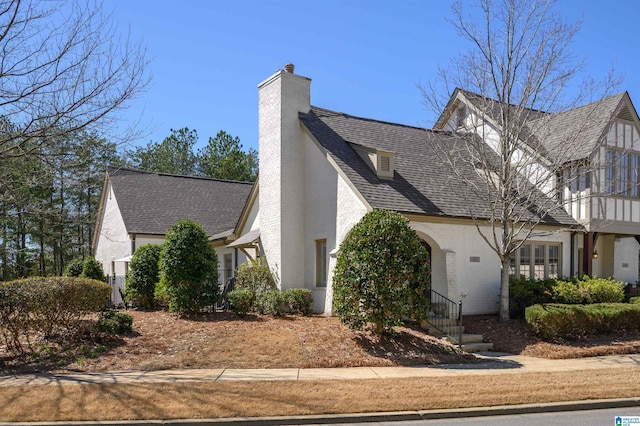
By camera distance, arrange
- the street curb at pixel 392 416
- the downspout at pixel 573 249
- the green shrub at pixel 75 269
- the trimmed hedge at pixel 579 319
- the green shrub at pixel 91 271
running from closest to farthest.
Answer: the street curb at pixel 392 416 < the trimmed hedge at pixel 579 319 < the downspout at pixel 573 249 < the green shrub at pixel 91 271 < the green shrub at pixel 75 269

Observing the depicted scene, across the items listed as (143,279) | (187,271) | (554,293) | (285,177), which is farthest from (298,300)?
(554,293)

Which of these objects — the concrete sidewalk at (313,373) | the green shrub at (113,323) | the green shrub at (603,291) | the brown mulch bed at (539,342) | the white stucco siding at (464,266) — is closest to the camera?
the concrete sidewalk at (313,373)

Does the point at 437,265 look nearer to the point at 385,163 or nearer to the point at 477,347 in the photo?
the point at 477,347

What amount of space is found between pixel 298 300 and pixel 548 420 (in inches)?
380

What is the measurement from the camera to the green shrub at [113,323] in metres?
12.7

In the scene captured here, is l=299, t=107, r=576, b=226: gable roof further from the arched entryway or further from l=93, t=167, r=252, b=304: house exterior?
l=93, t=167, r=252, b=304: house exterior

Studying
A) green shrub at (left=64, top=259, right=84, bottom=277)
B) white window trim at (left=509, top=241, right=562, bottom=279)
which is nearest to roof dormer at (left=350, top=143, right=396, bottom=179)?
white window trim at (left=509, top=241, right=562, bottom=279)

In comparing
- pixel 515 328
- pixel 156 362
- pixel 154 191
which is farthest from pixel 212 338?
pixel 154 191

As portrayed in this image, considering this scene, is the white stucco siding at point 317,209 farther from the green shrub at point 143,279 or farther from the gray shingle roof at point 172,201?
the gray shingle roof at point 172,201

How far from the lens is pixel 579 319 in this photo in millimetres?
14367

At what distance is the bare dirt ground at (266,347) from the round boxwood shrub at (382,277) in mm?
761

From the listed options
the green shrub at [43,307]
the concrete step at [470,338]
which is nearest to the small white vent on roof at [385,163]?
the concrete step at [470,338]

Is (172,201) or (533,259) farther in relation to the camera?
(172,201)

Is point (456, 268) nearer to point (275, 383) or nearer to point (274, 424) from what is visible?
point (275, 383)
